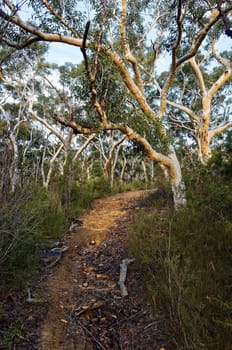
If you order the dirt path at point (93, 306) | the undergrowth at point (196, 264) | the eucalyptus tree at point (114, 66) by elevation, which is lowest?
the dirt path at point (93, 306)

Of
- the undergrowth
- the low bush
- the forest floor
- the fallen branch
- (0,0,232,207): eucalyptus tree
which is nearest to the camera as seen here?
the undergrowth

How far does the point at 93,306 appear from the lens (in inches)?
139

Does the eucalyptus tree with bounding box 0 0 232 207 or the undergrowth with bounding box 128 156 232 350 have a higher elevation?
the eucalyptus tree with bounding box 0 0 232 207

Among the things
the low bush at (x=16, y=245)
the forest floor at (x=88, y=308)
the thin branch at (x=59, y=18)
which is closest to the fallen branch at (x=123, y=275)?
the forest floor at (x=88, y=308)

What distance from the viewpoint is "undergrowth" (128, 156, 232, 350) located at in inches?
105

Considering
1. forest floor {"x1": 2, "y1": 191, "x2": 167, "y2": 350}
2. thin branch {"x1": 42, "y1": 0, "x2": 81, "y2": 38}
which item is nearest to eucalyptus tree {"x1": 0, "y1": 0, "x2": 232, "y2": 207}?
thin branch {"x1": 42, "y1": 0, "x2": 81, "y2": 38}

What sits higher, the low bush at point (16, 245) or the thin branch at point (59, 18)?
the thin branch at point (59, 18)

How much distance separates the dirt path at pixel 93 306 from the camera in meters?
2.99

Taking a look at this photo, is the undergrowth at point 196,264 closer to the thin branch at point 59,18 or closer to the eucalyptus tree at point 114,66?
the eucalyptus tree at point 114,66

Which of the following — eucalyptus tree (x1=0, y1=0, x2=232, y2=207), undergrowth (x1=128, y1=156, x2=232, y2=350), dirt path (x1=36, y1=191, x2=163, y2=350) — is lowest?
dirt path (x1=36, y1=191, x2=163, y2=350)

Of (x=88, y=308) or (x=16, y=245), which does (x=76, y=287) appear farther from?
(x=16, y=245)

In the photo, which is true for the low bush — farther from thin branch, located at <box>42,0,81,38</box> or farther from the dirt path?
thin branch, located at <box>42,0,81,38</box>

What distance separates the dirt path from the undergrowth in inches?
9.3

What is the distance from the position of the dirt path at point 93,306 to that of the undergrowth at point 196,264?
0.24 m
